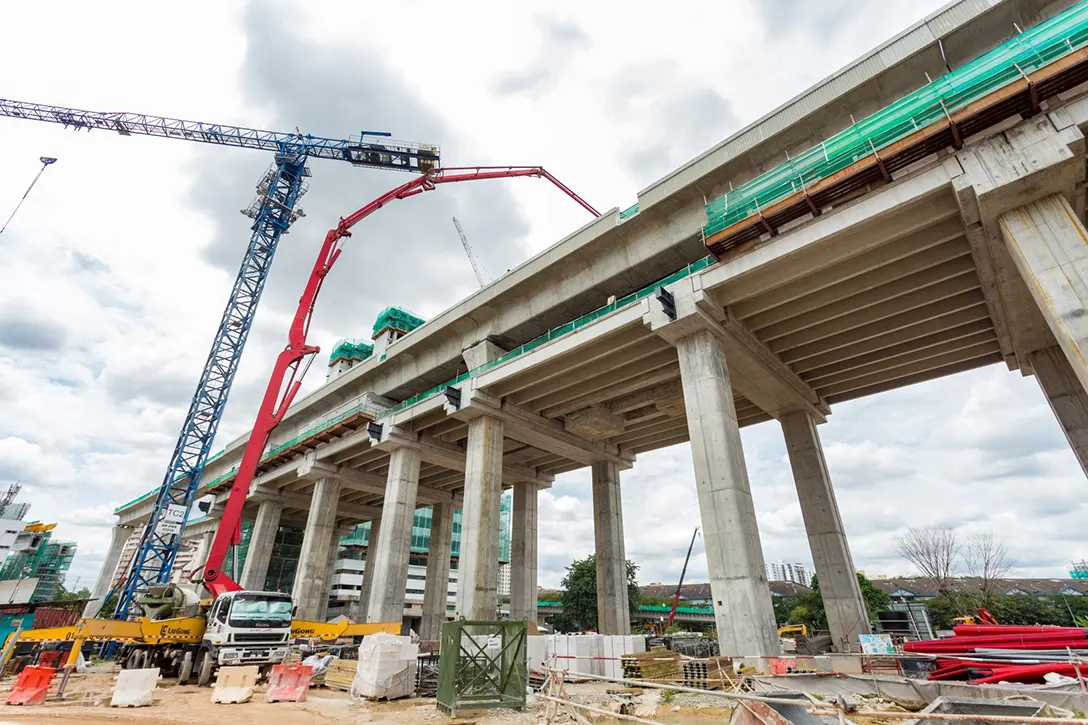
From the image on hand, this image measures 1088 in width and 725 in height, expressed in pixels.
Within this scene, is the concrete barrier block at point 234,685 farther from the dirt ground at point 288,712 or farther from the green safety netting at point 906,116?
the green safety netting at point 906,116

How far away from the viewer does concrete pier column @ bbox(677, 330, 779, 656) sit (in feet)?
43.4

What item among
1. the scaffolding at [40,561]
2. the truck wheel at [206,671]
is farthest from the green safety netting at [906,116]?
Result: the scaffolding at [40,561]

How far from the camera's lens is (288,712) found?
10.6 m

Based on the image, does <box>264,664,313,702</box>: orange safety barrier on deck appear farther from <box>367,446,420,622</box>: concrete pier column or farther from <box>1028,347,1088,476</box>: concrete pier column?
<box>1028,347,1088,476</box>: concrete pier column

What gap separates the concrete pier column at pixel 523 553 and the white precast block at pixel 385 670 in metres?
16.2

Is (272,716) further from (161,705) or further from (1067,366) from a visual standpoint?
(1067,366)

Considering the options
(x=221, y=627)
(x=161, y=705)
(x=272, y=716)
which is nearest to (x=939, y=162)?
(x=272, y=716)

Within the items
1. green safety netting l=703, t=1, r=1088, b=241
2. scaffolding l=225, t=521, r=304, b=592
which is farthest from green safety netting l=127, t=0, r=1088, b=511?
scaffolding l=225, t=521, r=304, b=592

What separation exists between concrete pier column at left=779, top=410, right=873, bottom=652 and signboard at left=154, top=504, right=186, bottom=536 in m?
37.0

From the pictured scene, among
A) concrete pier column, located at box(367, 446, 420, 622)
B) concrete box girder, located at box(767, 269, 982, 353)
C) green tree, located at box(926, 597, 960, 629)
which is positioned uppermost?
concrete box girder, located at box(767, 269, 982, 353)

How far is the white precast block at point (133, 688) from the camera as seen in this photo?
11203 mm

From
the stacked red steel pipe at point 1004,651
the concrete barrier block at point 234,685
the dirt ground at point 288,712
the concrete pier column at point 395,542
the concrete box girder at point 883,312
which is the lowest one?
the dirt ground at point 288,712

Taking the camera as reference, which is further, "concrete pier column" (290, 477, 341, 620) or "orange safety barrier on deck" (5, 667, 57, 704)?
"concrete pier column" (290, 477, 341, 620)

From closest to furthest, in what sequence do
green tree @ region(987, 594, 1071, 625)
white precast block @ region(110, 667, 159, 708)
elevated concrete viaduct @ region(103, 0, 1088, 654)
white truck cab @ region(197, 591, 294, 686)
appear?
white precast block @ region(110, 667, 159, 708) → elevated concrete viaduct @ region(103, 0, 1088, 654) → white truck cab @ region(197, 591, 294, 686) → green tree @ region(987, 594, 1071, 625)
